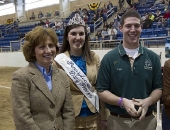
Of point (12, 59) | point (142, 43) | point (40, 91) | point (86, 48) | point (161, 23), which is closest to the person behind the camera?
point (40, 91)

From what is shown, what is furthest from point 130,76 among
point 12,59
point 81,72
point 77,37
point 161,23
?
point 12,59

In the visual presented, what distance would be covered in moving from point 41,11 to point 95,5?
6.28m

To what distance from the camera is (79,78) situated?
205 centimetres

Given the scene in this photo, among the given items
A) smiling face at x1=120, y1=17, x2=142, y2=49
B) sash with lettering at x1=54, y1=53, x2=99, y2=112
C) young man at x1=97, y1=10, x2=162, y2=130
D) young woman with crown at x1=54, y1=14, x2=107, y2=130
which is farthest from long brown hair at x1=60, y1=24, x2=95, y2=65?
smiling face at x1=120, y1=17, x2=142, y2=49

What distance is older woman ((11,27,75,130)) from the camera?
1507mm

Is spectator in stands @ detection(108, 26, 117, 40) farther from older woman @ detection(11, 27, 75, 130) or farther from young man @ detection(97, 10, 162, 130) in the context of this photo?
older woman @ detection(11, 27, 75, 130)

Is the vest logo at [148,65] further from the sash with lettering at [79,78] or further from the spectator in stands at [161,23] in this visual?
the spectator in stands at [161,23]

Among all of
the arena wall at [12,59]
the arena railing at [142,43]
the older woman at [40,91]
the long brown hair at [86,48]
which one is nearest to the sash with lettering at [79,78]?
the long brown hair at [86,48]

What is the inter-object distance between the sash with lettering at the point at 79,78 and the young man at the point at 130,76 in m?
0.23

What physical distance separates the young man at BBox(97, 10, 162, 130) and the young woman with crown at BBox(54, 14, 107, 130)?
0.80 feet

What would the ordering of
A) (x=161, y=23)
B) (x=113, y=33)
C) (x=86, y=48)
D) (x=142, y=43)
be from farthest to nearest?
(x=113, y=33), (x=161, y=23), (x=142, y=43), (x=86, y=48)

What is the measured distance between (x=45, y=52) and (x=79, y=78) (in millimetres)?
545

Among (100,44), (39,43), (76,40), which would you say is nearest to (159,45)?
(100,44)

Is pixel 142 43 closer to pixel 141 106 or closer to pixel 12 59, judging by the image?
pixel 141 106
